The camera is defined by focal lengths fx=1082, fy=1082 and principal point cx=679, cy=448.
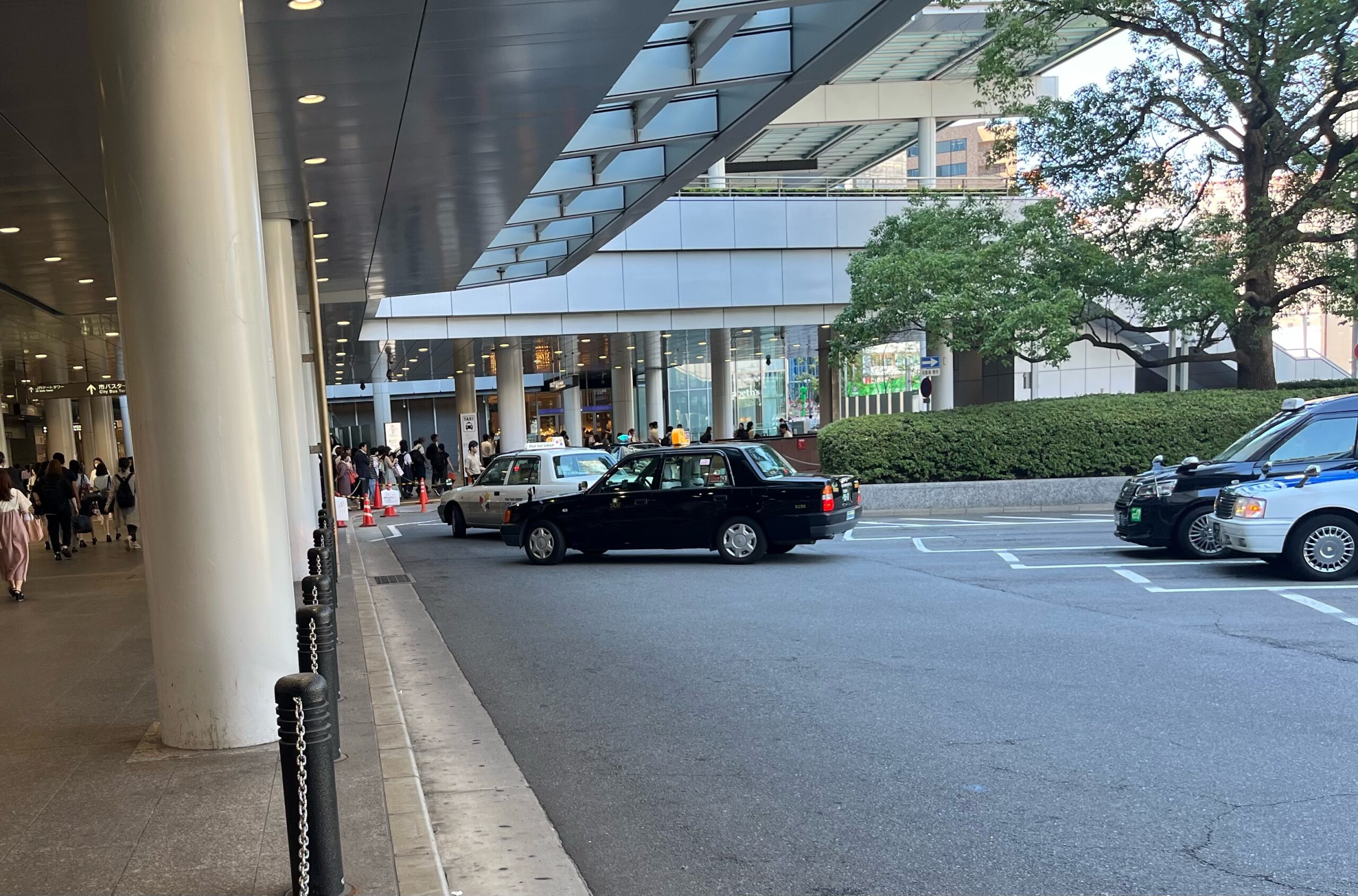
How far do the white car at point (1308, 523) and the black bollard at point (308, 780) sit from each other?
1026cm

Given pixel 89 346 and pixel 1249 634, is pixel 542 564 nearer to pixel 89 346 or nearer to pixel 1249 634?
pixel 1249 634

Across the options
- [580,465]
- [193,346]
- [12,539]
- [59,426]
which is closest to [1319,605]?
[193,346]

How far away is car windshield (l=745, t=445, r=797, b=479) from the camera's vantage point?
14109 mm

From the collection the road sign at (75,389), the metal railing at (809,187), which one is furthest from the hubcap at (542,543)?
the road sign at (75,389)

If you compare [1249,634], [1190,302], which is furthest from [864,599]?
[1190,302]

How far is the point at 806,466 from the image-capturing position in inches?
1198

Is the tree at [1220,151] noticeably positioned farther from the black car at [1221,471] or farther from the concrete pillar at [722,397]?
the concrete pillar at [722,397]

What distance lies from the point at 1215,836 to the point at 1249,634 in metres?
4.60

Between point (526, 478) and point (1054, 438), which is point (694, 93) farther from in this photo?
point (1054, 438)

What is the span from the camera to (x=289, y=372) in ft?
54.6

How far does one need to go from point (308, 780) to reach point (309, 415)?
2180 cm

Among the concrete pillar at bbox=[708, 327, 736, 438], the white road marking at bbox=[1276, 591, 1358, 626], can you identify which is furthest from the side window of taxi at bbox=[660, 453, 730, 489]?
the concrete pillar at bbox=[708, 327, 736, 438]

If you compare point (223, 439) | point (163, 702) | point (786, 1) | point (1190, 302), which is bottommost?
point (163, 702)

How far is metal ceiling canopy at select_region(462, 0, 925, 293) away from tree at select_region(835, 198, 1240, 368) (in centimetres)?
680
